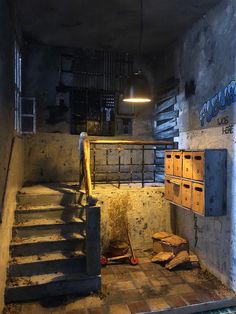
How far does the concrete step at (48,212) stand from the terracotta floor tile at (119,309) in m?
1.69

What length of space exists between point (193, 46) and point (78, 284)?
478cm

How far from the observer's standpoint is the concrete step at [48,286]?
153 inches

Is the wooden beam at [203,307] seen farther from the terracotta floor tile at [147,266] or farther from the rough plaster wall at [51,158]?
the rough plaster wall at [51,158]

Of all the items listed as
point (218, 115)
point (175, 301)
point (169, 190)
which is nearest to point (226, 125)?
point (218, 115)

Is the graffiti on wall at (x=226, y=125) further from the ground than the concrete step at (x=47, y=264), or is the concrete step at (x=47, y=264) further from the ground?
the graffiti on wall at (x=226, y=125)

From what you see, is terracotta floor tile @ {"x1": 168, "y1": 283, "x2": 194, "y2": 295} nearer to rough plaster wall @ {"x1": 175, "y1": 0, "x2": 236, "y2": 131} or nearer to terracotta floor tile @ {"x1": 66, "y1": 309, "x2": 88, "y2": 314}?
terracotta floor tile @ {"x1": 66, "y1": 309, "x2": 88, "y2": 314}

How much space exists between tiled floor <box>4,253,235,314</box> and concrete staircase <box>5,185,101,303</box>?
186mm

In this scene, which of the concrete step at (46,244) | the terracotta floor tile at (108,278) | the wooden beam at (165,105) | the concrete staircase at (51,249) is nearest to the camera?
the concrete staircase at (51,249)

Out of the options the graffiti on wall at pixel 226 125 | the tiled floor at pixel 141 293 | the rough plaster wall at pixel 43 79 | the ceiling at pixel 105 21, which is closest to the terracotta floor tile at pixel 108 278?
the tiled floor at pixel 141 293

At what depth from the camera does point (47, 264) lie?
4.29 m

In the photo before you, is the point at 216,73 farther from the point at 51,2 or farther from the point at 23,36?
the point at 23,36

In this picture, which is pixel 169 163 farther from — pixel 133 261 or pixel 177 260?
pixel 133 261

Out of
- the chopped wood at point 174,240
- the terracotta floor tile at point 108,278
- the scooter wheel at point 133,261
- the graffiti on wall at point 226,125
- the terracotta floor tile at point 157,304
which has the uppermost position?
the graffiti on wall at point 226,125

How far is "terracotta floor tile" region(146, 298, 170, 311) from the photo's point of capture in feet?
12.4
